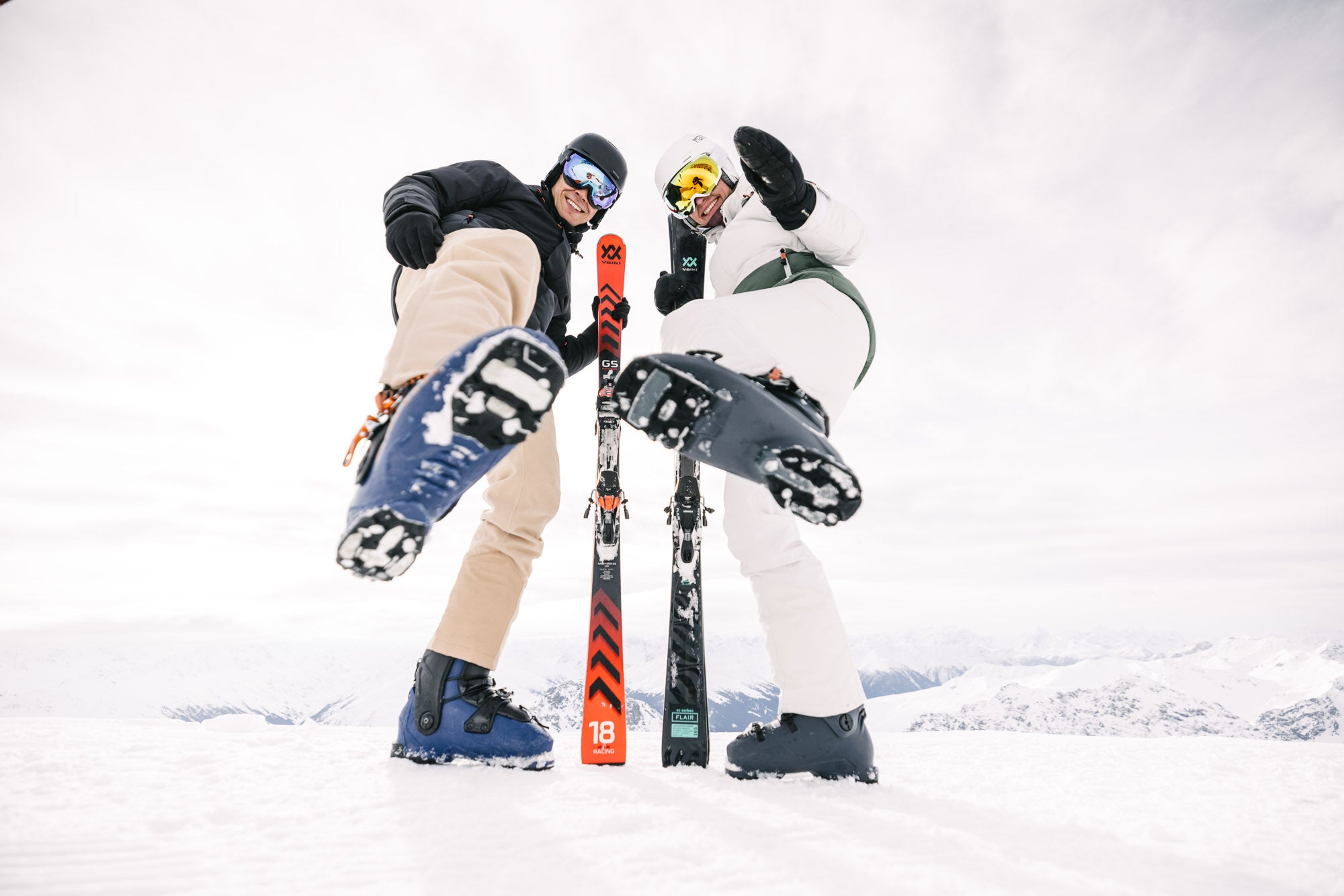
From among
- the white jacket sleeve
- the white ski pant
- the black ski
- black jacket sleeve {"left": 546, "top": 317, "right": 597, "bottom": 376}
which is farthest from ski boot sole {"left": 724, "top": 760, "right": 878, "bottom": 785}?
black jacket sleeve {"left": 546, "top": 317, "right": 597, "bottom": 376}

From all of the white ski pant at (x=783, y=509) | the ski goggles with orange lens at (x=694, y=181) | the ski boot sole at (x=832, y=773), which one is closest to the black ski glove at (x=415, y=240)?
the white ski pant at (x=783, y=509)

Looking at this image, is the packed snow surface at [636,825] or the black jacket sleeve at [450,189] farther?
the black jacket sleeve at [450,189]

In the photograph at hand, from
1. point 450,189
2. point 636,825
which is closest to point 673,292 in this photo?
point 450,189

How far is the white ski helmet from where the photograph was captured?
274 centimetres

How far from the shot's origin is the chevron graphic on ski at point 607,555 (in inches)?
95.3

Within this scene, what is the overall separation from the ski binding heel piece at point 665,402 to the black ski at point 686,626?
3.15 ft

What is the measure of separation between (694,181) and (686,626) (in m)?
1.94

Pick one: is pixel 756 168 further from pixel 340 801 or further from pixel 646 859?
pixel 340 801

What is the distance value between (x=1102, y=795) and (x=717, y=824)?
3.73 feet

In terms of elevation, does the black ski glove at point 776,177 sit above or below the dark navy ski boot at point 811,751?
above

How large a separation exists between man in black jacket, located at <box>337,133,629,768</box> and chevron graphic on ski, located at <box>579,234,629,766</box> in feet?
0.42

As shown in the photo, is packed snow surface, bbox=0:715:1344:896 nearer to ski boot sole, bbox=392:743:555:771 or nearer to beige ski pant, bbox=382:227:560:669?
ski boot sole, bbox=392:743:555:771

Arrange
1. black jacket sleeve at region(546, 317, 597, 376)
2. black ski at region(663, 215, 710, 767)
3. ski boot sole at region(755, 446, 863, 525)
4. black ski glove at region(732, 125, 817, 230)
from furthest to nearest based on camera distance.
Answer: black jacket sleeve at region(546, 317, 597, 376) → black ski at region(663, 215, 710, 767) → black ski glove at region(732, 125, 817, 230) → ski boot sole at region(755, 446, 863, 525)

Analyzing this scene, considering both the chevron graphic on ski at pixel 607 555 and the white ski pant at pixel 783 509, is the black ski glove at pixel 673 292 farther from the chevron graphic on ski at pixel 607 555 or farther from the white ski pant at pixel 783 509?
the white ski pant at pixel 783 509
